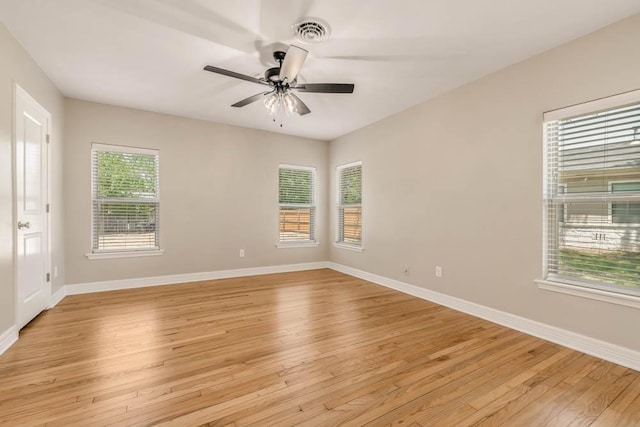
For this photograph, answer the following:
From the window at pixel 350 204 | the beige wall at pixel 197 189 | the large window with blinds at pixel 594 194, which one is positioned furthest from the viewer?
the window at pixel 350 204

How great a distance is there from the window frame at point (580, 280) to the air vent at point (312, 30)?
216cm

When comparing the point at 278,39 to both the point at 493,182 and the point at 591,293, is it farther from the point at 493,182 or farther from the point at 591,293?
the point at 591,293

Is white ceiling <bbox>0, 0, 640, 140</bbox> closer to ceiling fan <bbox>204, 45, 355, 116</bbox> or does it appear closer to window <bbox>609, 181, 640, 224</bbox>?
ceiling fan <bbox>204, 45, 355, 116</bbox>

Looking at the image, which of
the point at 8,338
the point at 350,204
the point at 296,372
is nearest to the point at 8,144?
the point at 8,338

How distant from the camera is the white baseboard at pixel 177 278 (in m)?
4.20

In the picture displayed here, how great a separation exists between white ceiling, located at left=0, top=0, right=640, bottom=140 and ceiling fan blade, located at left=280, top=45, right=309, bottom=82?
0.27 metres

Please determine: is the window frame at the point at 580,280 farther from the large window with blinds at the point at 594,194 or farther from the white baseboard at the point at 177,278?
the white baseboard at the point at 177,278

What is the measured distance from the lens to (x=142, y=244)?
15.1 feet

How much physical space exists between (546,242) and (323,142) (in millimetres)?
4288

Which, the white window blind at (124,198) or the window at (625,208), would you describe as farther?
the white window blind at (124,198)

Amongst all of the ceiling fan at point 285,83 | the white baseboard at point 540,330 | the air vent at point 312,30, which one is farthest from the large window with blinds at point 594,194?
the air vent at point 312,30

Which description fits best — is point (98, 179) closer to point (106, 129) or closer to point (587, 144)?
point (106, 129)

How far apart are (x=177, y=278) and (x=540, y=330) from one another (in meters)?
4.76

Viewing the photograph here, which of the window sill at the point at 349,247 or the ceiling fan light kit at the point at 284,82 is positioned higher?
the ceiling fan light kit at the point at 284,82
